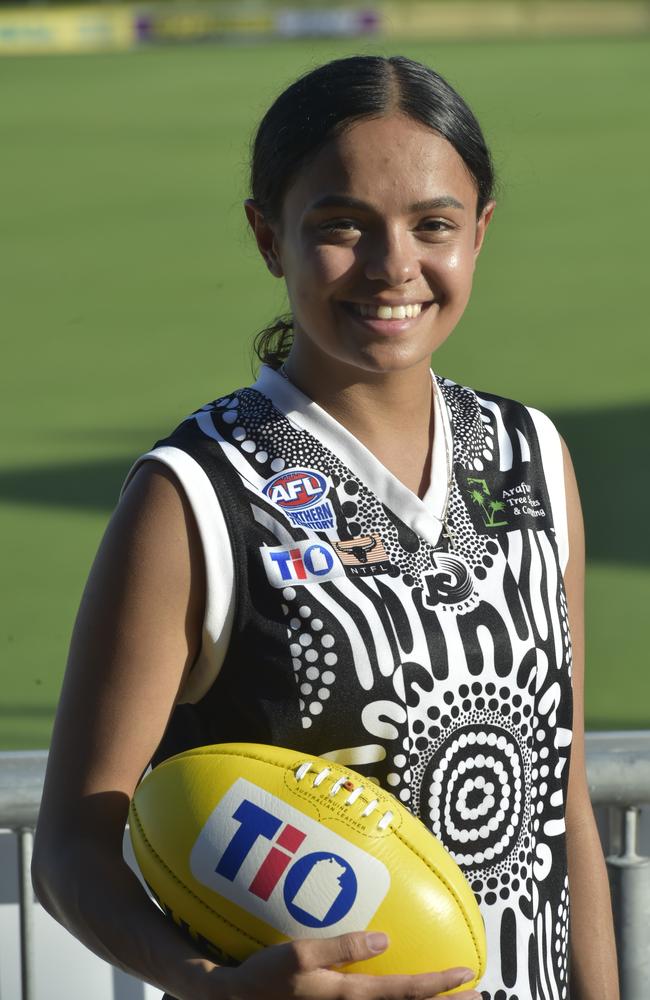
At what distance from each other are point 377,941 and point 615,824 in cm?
84

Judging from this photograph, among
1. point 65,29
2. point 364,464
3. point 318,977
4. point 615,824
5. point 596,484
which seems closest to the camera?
point 318,977

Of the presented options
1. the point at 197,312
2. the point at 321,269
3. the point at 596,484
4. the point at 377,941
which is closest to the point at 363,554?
the point at 321,269

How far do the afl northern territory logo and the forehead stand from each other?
0.26 metres

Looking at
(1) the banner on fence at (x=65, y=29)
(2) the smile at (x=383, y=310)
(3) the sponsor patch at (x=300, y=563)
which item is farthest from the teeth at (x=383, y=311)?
(1) the banner on fence at (x=65, y=29)

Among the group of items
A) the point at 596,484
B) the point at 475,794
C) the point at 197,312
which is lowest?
the point at 475,794

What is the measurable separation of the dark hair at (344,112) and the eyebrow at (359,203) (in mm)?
56

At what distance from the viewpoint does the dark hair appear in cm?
151

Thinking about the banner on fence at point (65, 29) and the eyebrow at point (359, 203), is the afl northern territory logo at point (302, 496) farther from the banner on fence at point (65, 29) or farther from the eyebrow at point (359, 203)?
the banner on fence at point (65, 29)

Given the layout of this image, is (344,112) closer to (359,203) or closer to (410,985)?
(359,203)

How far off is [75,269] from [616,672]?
6801 millimetres

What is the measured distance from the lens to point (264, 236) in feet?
5.33

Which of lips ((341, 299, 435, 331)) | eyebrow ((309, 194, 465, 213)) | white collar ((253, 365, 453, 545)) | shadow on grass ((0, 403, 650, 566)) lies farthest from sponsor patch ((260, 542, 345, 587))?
shadow on grass ((0, 403, 650, 566))

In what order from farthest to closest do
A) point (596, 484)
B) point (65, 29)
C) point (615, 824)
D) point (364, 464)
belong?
point (65, 29)
point (596, 484)
point (615, 824)
point (364, 464)

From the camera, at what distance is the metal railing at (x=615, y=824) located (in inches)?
76.1
